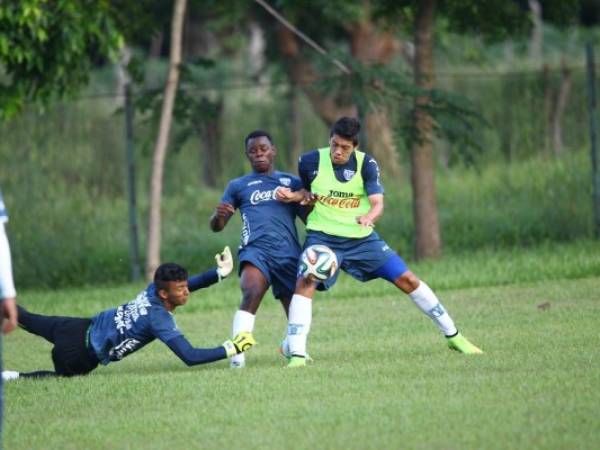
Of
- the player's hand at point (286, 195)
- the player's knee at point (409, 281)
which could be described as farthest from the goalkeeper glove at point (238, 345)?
the player's knee at point (409, 281)

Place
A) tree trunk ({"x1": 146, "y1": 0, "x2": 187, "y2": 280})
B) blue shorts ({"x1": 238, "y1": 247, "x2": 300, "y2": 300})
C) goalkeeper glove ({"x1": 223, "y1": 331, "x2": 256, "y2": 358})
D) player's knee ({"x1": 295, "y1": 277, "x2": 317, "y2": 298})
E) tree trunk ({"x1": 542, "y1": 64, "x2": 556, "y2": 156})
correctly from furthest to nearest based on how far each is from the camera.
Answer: tree trunk ({"x1": 542, "y1": 64, "x2": 556, "y2": 156}), tree trunk ({"x1": 146, "y1": 0, "x2": 187, "y2": 280}), blue shorts ({"x1": 238, "y1": 247, "x2": 300, "y2": 300}), player's knee ({"x1": 295, "y1": 277, "x2": 317, "y2": 298}), goalkeeper glove ({"x1": 223, "y1": 331, "x2": 256, "y2": 358})

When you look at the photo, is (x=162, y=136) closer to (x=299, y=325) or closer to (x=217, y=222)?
(x=217, y=222)

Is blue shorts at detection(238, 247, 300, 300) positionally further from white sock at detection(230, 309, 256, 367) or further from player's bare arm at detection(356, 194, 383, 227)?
player's bare arm at detection(356, 194, 383, 227)

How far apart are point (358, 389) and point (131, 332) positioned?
78.5 inches

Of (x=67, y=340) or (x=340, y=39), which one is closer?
(x=67, y=340)

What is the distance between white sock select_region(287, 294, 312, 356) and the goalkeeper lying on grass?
0.50 m

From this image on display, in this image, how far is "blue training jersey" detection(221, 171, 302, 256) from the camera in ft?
36.4

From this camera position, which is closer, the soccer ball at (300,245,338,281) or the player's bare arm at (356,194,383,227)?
the player's bare arm at (356,194,383,227)

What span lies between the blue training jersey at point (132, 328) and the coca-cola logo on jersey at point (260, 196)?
3.99 ft

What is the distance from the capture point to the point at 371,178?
1070cm

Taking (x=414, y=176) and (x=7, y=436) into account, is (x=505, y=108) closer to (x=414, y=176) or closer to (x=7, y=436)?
(x=414, y=176)

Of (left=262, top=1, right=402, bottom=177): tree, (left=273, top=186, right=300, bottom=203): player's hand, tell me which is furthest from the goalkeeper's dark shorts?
(left=262, top=1, right=402, bottom=177): tree

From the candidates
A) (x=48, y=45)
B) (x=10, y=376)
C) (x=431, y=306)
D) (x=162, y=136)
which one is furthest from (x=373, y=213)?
(x=162, y=136)

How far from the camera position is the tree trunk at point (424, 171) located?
1889 cm
